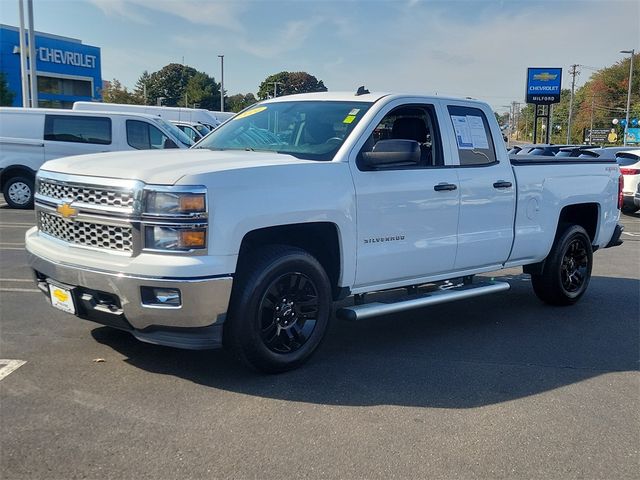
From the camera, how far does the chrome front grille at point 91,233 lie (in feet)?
13.0

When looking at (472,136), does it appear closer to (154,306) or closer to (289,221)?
(289,221)

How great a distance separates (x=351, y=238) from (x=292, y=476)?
76.6 inches

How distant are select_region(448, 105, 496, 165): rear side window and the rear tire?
36.7 feet

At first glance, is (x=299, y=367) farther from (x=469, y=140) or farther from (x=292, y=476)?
(x=469, y=140)

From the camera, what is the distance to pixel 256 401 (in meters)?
4.02

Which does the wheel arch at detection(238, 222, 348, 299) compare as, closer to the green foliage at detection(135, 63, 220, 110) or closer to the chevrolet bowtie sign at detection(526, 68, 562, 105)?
the chevrolet bowtie sign at detection(526, 68, 562, 105)

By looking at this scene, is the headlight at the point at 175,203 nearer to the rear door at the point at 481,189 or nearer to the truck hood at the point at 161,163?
the truck hood at the point at 161,163

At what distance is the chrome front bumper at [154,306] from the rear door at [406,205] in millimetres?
1267

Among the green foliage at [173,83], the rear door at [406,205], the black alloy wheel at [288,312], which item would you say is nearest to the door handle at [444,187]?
the rear door at [406,205]

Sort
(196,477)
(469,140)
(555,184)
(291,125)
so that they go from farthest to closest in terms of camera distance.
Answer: (555,184)
(469,140)
(291,125)
(196,477)

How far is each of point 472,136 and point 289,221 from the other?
2.31 meters

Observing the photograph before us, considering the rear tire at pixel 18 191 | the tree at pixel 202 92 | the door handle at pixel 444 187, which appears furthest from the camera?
the tree at pixel 202 92

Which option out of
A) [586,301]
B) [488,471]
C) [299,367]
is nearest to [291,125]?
[299,367]

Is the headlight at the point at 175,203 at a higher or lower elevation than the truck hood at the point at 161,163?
lower
